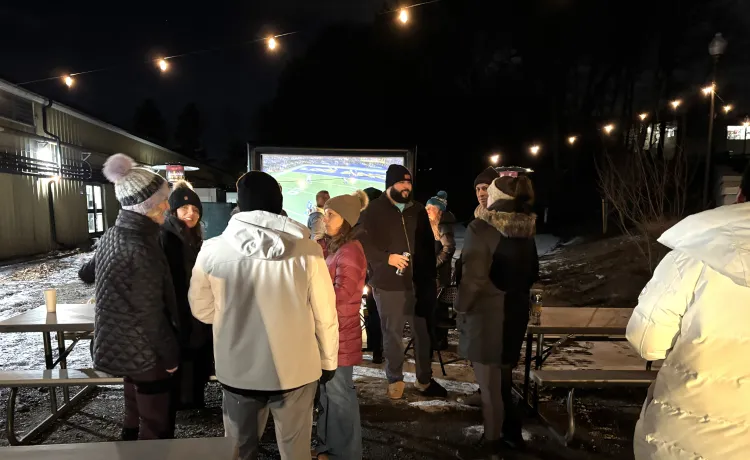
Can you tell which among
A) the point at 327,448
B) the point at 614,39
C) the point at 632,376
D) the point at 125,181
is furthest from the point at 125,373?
the point at 614,39

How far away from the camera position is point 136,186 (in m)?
2.53

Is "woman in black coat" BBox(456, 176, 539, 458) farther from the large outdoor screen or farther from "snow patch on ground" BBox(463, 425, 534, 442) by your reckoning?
the large outdoor screen

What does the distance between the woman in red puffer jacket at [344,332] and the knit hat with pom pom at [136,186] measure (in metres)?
0.99

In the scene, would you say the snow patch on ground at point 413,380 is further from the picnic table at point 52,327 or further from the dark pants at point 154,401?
the picnic table at point 52,327

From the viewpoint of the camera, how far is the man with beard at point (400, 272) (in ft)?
13.3

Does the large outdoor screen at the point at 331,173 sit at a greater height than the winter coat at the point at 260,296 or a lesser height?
greater

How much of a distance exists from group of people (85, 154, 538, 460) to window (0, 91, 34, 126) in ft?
49.0

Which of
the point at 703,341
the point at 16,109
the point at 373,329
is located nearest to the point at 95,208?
the point at 16,109

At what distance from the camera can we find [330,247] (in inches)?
115

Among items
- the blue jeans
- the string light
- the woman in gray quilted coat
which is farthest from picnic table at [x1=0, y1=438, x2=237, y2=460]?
the string light

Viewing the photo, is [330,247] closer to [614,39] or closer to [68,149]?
[68,149]

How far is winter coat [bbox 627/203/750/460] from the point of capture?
151cm

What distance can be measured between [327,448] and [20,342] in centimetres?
528

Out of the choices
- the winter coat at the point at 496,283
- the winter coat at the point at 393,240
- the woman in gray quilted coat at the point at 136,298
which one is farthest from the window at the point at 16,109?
the winter coat at the point at 496,283
